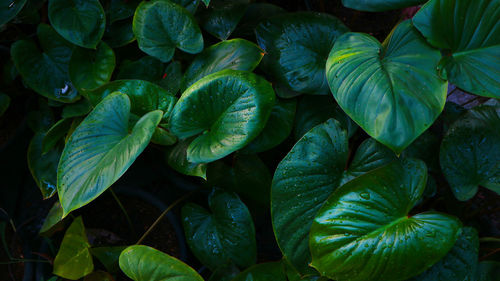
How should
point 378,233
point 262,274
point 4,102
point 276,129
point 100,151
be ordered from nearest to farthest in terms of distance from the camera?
point 378,233
point 100,151
point 262,274
point 276,129
point 4,102

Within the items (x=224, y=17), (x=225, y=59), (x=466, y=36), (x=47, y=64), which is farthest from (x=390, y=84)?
(x=47, y=64)

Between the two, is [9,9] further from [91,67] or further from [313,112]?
[313,112]

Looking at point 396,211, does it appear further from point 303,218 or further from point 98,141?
point 98,141

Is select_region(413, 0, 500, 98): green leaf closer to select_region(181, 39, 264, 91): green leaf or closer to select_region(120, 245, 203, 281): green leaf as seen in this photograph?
select_region(181, 39, 264, 91): green leaf

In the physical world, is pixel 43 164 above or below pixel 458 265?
below

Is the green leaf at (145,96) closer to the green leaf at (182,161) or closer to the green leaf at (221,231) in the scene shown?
the green leaf at (182,161)

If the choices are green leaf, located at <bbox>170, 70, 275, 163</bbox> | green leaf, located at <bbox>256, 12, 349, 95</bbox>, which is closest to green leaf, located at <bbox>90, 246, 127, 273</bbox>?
green leaf, located at <bbox>170, 70, 275, 163</bbox>
